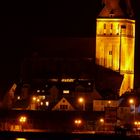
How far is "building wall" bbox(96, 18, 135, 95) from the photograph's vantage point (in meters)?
101

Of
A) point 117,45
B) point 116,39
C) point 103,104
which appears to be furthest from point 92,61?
point 103,104

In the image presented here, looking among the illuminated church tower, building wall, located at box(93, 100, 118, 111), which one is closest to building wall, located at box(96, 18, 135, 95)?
the illuminated church tower

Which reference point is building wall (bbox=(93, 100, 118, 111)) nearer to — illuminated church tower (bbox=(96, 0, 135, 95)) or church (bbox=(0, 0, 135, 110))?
church (bbox=(0, 0, 135, 110))

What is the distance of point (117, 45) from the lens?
102000mm

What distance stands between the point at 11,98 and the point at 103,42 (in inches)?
499

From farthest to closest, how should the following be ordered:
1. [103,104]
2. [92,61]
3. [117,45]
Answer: [92,61], [117,45], [103,104]

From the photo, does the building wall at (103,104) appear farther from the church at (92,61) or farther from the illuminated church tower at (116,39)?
the illuminated church tower at (116,39)

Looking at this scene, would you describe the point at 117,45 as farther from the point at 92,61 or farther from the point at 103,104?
the point at 103,104

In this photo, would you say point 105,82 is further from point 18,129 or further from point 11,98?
point 18,129

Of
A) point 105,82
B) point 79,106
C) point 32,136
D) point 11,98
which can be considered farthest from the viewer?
point 105,82

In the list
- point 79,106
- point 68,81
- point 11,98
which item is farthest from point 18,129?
point 68,81

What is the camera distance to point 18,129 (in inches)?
2758

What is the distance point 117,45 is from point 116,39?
1.65 ft

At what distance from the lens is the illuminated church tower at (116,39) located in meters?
101
